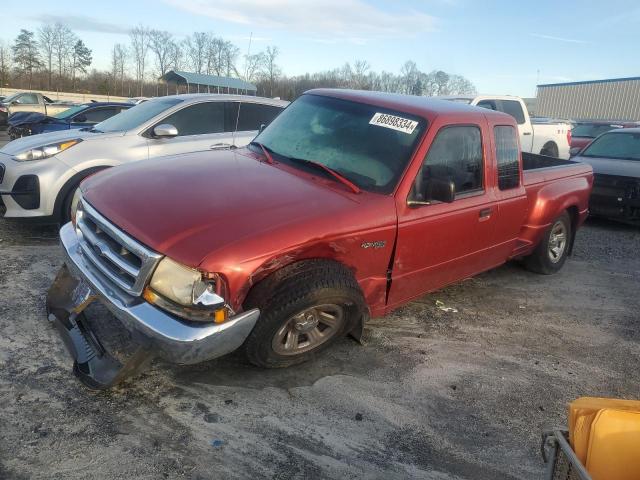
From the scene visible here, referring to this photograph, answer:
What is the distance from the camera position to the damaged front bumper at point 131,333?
2.76 meters

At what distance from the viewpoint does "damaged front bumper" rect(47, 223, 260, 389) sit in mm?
2760

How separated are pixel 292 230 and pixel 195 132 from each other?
4.13 meters

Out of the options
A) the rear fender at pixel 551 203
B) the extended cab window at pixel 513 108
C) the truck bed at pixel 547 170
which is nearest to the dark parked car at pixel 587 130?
the extended cab window at pixel 513 108

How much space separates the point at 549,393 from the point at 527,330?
1.04 meters

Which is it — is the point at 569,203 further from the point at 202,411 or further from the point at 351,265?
the point at 202,411

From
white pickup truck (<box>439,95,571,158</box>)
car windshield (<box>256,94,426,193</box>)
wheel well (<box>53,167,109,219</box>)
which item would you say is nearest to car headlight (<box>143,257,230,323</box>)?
car windshield (<box>256,94,426,193</box>)

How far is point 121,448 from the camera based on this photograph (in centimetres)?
263

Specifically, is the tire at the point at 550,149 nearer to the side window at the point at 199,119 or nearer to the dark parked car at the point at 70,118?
the side window at the point at 199,119

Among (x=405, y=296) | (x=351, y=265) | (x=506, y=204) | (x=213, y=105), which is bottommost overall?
(x=405, y=296)

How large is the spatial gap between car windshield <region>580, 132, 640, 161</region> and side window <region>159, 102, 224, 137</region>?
659 cm

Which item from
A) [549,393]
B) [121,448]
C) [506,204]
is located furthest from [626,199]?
[121,448]

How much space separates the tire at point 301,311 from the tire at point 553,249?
308cm

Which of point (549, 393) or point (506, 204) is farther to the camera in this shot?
point (506, 204)

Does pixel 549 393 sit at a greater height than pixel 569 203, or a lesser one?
lesser
